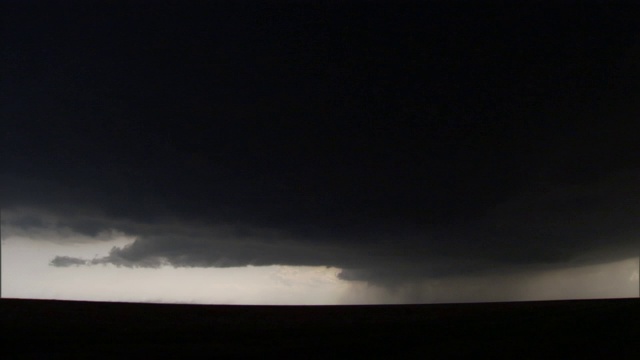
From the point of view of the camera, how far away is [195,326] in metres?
22.5

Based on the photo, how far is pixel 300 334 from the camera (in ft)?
67.7

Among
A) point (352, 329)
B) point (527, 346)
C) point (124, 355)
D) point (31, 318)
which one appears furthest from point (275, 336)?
point (31, 318)

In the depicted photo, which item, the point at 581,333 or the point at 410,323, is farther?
the point at 410,323

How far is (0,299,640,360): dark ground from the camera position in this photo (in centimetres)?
1639

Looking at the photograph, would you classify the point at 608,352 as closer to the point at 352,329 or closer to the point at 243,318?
the point at 352,329

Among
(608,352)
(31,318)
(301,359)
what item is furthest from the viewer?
(31,318)

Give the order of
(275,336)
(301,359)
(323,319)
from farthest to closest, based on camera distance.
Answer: (323,319) < (275,336) < (301,359)

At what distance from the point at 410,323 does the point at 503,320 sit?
18.1 feet

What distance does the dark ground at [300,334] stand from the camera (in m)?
16.4

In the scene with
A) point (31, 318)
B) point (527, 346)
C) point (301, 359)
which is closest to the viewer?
point (301, 359)

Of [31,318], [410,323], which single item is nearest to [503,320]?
[410,323]

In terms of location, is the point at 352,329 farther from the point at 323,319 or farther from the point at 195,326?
the point at 195,326

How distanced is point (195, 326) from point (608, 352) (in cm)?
1721

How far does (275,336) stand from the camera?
1991 cm
